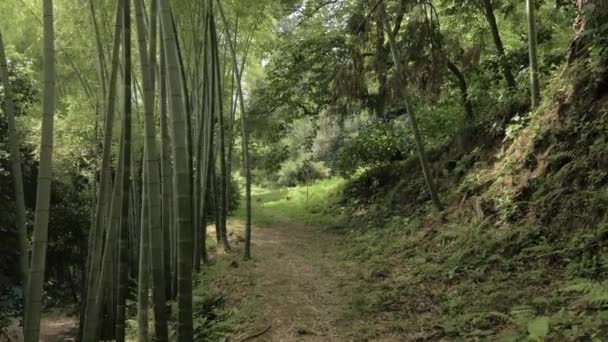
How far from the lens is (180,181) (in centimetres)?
305

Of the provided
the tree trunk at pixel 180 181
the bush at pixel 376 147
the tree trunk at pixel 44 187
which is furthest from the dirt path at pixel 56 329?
the tree trunk at pixel 180 181

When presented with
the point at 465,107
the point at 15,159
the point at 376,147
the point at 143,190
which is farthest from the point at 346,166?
the point at 15,159

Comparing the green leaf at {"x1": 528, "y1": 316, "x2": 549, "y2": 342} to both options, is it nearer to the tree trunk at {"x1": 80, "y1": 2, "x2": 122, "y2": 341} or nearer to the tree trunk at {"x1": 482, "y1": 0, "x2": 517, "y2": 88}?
the tree trunk at {"x1": 80, "y1": 2, "x2": 122, "y2": 341}

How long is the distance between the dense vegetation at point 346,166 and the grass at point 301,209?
251mm

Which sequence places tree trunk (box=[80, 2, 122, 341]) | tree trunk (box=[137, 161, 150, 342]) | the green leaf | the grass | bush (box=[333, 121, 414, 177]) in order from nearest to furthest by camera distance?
1. the green leaf
2. tree trunk (box=[80, 2, 122, 341])
3. tree trunk (box=[137, 161, 150, 342])
4. bush (box=[333, 121, 414, 177])
5. the grass

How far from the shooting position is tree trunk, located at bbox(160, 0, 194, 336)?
3.03 meters

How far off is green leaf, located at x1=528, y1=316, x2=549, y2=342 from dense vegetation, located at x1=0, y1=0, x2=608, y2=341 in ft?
0.04

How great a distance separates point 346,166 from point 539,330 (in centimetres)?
942

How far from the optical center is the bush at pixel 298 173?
20219 millimetres

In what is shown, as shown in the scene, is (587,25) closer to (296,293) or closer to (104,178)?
(296,293)

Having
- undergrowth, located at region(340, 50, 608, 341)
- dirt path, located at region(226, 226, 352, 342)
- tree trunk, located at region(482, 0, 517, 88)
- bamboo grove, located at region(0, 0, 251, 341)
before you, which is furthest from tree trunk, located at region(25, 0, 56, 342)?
tree trunk, located at region(482, 0, 517, 88)

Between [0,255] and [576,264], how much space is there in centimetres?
829

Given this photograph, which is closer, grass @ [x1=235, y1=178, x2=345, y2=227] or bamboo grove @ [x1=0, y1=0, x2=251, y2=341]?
bamboo grove @ [x1=0, y1=0, x2=251, y2=341]

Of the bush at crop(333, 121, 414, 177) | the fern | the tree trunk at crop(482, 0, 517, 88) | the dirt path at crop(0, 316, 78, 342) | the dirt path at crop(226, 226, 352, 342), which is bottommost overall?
the dirt path at crop(0, 316, 78, 342)
